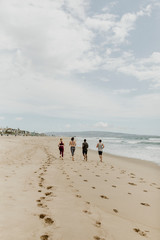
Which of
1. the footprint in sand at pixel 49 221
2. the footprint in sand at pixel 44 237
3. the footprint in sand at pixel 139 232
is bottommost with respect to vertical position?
the footprint in sand at pixel 139 232

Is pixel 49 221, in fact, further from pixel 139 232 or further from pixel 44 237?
pixel 139 232

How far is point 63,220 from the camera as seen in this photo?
4.27 metres

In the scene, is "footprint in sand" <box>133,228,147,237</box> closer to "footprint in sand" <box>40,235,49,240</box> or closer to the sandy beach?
the sandy beach

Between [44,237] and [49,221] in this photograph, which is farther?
[49,221]

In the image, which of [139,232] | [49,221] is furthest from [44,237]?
[139,232]

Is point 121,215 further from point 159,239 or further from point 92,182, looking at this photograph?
point 92,182

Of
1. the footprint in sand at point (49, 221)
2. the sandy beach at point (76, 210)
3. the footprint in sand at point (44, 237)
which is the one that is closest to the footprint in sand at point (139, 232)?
the sandy beach at point (76, 210)

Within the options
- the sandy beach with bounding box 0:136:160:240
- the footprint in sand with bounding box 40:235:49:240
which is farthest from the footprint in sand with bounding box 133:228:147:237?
the footprint in sand with bounding box 40:235:49:240

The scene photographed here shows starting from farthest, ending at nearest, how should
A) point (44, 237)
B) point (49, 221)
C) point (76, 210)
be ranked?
point (76, 210), point (49, 221), point (44, 237)

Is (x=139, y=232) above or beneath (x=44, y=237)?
beneath

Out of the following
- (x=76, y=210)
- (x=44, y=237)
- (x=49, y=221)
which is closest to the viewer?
(x=44, y=237)

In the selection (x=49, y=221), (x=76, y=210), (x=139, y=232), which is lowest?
(x=139, y=232)

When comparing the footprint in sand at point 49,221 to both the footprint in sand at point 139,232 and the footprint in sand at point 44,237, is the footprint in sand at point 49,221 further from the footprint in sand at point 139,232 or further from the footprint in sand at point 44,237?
the footprint in sand at point 139,232

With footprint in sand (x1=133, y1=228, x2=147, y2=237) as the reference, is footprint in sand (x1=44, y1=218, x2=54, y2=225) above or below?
above
